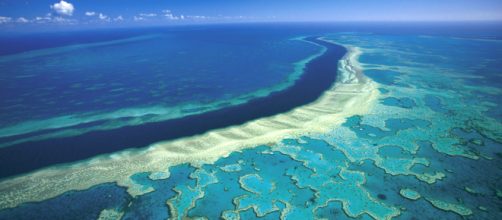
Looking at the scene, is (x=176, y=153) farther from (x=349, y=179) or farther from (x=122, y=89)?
(x=122, y=89)

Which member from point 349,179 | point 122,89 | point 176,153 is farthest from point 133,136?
point 349,179

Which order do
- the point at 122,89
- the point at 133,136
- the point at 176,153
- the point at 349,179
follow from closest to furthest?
the point at 349,179 < the point at 176,153 < the point at 133,136 < the point at 122,89

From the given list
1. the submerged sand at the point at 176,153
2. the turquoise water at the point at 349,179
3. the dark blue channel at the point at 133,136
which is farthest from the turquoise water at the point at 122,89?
the turquoise water at the point at 349,179

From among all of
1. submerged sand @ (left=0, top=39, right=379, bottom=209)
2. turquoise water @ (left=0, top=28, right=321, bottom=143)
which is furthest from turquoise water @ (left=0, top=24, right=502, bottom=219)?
turquoise water @ (left=0, top=28, right=321, bottom=143)

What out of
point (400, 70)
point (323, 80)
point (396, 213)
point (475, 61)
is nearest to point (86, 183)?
point (396, 213)

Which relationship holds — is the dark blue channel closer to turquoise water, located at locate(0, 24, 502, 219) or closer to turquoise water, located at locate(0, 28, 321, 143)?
turquoise water, located at locate(0, 28, 321, 143)
